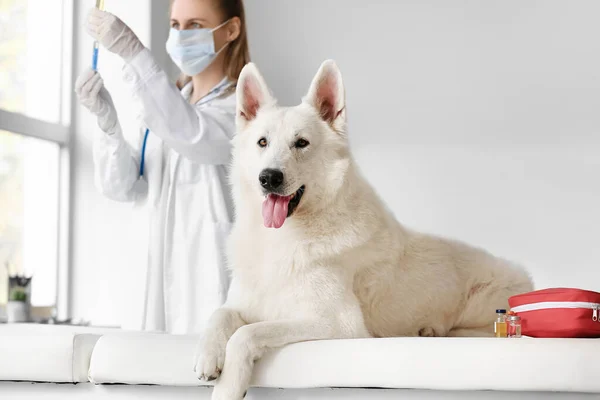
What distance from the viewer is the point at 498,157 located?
4.45 metres

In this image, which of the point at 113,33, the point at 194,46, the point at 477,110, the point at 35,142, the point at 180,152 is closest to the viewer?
the point at 113,33

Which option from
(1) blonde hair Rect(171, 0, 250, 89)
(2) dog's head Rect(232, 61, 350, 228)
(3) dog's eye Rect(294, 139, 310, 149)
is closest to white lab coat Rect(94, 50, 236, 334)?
(1) blonde hair Rect(171, 0, 250, 89)

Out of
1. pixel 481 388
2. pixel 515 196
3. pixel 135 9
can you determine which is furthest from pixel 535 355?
pixel 135 9

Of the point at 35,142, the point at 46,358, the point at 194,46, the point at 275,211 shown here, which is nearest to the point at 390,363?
the point at 275,211

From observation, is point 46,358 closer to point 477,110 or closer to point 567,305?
point 567,305

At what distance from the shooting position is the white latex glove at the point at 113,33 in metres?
2.72

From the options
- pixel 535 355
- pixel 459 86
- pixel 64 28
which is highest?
pixel 64 28

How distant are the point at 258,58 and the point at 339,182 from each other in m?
3.06

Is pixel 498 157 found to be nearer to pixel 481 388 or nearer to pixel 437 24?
pixel 437 24

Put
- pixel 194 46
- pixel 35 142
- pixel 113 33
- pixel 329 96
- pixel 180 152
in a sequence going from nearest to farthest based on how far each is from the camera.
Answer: pixel 329 96
pixel 113 33
pixel 180 152
pixel 194 46
pixel 35 142

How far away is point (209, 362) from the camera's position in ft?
4.93

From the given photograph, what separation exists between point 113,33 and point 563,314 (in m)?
1.91

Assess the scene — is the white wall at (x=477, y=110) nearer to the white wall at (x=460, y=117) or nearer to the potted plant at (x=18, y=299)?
the white wall at (x=460, y=117)

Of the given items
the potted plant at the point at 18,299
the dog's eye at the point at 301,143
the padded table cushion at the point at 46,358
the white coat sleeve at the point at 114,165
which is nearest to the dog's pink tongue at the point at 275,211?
the dog's eye at the point at 301,143
